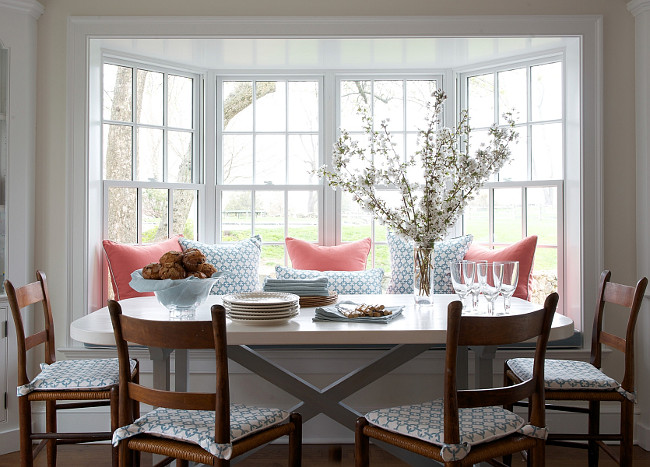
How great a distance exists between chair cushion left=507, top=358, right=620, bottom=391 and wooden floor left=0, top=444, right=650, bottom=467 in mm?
654

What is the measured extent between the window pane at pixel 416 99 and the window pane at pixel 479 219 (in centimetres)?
67

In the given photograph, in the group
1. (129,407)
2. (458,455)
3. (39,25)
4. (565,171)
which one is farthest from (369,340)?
(39,25)

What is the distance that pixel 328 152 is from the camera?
3.99 metres

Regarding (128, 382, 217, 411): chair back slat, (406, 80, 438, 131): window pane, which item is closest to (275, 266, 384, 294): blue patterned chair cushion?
(406, 80, 438, 131): window pane

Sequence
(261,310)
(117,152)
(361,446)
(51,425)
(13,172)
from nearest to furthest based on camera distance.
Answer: (361,446) < (261,310) < (51,425) < (13,172) < (117,152)

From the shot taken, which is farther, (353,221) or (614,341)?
(353,221)

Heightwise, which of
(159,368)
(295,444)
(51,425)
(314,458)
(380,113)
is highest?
(380,113)

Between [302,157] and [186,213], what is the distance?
91 centimetres

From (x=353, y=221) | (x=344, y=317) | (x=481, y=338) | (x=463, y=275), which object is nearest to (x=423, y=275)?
(x=463, y=275)

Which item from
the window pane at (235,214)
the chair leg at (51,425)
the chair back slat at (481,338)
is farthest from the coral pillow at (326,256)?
the chair back slat at (481,338)

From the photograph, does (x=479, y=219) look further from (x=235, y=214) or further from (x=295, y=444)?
(x=295, y=444)

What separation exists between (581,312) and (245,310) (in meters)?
2.15

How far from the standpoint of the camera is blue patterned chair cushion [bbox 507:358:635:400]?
2402 millimetres

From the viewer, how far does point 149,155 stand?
3834 millimetres
